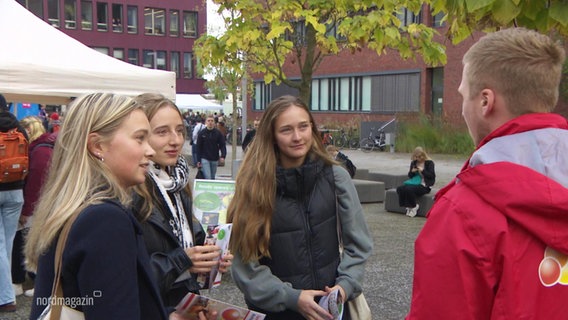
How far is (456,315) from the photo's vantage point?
147 cm

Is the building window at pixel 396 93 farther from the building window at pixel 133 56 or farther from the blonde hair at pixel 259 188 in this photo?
the building window at pixel 133 56

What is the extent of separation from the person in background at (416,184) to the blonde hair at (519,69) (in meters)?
9.43

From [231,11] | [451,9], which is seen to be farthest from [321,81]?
[451,9]

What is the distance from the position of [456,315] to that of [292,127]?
166 cm

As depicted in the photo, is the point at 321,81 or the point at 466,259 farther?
the point at 321,81

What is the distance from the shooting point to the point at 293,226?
2.82 metres

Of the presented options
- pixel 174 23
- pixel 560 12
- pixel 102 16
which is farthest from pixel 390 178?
pixel 174 23

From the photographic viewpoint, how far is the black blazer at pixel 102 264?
1.69m

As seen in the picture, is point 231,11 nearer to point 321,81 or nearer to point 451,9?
point 451,9

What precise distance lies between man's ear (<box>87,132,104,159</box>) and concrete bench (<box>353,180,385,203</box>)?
1096cm

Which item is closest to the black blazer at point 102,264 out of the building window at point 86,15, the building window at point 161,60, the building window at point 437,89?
the building window at point 437,89

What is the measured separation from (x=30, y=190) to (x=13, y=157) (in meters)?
0.76

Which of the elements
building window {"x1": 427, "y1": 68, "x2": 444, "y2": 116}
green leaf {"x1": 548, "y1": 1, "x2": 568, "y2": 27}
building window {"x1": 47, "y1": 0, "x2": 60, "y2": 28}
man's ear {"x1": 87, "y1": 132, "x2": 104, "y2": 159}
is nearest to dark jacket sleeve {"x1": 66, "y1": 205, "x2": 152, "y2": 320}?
man's ear {"x1": 87, "y1": 132, "x2": 104, "y2": 159}

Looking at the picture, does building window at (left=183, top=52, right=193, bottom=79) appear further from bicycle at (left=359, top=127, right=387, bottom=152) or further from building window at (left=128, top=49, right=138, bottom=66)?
bicycle at (left=359, top=127, right=387, bottom=152)
